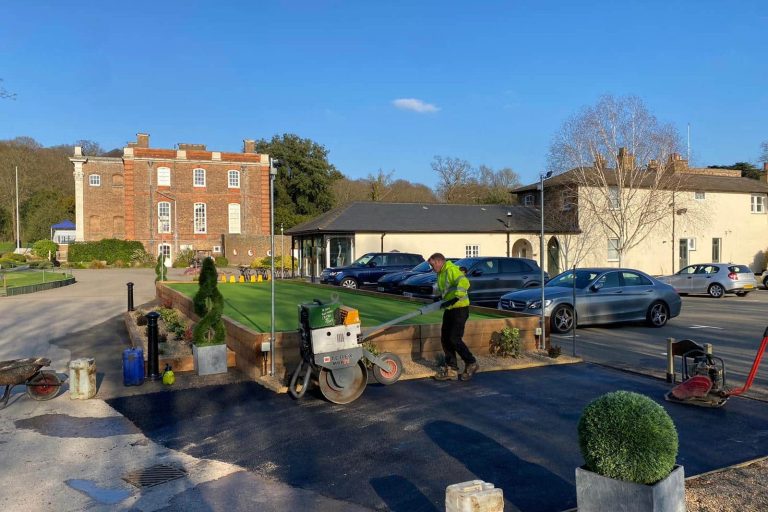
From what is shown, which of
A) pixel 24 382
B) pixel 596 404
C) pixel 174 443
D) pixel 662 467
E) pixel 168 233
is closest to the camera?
pixel 662 467

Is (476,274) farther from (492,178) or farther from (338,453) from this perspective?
(492,178)

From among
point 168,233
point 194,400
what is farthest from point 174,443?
point 168,233

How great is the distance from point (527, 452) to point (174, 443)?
3.67 m

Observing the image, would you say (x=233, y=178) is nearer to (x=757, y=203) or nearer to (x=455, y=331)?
(x=757, y=203)

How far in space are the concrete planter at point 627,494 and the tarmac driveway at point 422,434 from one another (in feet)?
2.16

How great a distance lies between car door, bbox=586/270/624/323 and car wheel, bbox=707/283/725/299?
14.4m

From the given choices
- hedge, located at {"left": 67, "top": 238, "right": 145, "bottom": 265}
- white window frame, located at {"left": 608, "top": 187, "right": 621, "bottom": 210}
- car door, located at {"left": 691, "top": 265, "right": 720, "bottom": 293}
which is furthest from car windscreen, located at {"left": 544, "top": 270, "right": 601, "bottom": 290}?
hedge, located at {"left": 67, "top": 238, "right": 145, "bottom": 265}

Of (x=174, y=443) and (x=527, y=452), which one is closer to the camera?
(x=527, y=452)

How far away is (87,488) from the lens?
17.9 ft

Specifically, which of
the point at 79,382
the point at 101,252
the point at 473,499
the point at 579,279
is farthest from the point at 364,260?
the point at 101,252

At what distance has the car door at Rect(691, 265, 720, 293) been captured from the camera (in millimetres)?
27609

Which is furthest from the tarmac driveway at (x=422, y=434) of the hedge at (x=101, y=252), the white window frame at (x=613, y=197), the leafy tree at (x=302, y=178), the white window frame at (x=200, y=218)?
the leafy tree at (x=302, y=178)

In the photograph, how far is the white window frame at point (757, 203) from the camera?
45.0 m

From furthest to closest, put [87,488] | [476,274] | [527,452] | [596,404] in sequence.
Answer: [476,274] < [527,452] < [87,488] < [596,404]
